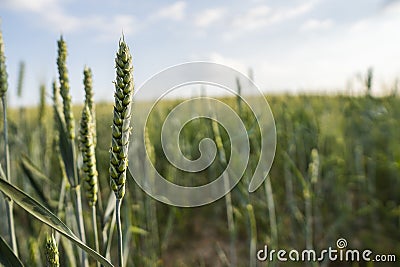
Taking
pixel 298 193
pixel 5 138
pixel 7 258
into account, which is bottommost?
pixel 298 193

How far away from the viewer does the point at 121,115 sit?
1.20 feet

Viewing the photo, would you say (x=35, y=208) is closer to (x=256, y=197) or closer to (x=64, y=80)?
(x=64, y=80)

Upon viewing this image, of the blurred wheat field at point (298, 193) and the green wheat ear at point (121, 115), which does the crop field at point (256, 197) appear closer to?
the blurred wheat field at point (298, 193)

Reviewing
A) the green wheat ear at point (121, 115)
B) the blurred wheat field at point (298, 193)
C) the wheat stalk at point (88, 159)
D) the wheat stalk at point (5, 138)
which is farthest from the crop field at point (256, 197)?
the green wheat ear at point (121, 115)


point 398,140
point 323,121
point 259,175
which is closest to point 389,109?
point 398,140

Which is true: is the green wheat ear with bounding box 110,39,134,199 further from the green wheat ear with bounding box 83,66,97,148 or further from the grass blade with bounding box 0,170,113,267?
the green wheat ear with bounding box 83,66,97,148

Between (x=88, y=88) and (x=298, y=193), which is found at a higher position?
(x=88, y=88)

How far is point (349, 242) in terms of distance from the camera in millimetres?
1596

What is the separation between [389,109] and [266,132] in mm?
732

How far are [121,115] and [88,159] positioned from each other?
11 cm

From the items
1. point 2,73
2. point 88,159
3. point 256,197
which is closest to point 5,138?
point 2,73

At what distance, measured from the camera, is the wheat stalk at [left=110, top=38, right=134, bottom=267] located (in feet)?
1.17

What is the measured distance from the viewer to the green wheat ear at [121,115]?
0.36m

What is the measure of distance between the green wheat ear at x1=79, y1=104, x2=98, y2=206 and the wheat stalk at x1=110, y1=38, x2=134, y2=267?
0.09 m
